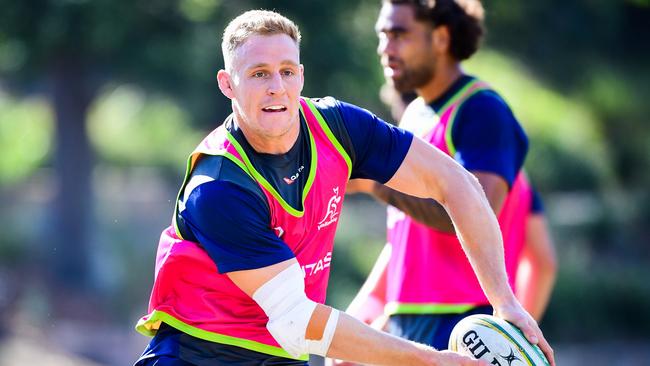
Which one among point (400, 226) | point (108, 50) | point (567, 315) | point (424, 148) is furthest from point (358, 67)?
point (424, 148)

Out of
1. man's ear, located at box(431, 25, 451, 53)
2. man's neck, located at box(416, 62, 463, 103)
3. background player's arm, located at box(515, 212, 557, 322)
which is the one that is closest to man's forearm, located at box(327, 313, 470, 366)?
man's neck, located at box(416, 62, 463, 103)

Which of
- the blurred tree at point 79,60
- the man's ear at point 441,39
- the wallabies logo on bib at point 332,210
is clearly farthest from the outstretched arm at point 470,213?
the blurred tree at point 79,60

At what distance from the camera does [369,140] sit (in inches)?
159

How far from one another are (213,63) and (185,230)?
32.7 feet

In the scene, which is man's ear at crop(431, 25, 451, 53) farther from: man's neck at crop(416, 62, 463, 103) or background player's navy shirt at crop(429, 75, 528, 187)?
background player's navy shirt at crop(429, 75, 528, 187)

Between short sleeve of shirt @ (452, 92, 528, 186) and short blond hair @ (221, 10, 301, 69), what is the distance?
124 cm

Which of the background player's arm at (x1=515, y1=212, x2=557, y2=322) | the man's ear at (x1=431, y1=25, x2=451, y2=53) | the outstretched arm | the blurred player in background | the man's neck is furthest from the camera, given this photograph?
the background player's arm at (x1=515, y1=212, x2=557, y2=322)

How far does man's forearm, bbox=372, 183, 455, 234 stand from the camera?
4668 millimetres

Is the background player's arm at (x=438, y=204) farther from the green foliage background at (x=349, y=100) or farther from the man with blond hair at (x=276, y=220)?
the green foliage background at (x=349, y=100)

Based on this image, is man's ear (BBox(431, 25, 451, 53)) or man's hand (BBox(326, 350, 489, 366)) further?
man's ear (BBox(431, 25, 451, 53))

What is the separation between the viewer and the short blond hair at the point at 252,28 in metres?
3.74

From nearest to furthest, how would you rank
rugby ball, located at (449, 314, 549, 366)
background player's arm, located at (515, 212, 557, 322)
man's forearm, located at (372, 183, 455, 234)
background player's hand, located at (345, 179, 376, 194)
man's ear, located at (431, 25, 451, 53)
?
rugby ball, located at (449, 314, 549, 366), man's forearm, located at (372, 183, 455, 234), background player's hand, located at (345, 179, 376, 194), man's ear, located at (431, 25, 451, 53), background player's arm, located at (515, 212, 557, 322)

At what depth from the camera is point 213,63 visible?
13.6m

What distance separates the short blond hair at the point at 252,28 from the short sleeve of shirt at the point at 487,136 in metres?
1.24
